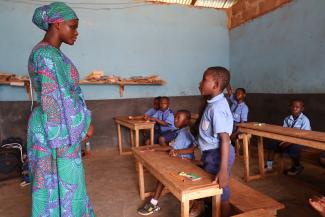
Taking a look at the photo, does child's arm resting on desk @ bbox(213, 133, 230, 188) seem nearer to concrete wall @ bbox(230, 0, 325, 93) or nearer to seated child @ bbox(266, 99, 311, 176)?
seated child @ bbox(266, 99, 311, 176)

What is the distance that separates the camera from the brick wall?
4.99m

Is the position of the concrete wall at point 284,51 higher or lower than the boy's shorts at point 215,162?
higher

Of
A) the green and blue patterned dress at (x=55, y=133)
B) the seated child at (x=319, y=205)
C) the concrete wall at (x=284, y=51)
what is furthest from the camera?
the concrete wall at (x=284, y=51)

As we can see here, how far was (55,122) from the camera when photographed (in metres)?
1.37

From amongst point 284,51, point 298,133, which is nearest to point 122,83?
point 284,51

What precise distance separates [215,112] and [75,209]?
1146mm

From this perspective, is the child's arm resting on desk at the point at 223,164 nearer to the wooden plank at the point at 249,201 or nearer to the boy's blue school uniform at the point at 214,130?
the boy's blue school uniform at the point at 214,130

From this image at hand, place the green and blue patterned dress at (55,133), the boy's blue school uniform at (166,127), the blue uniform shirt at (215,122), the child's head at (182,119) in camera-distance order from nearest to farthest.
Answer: the green and blue patterned dress at (55,133) < the blue uniform shirt at (215,122) < the child's head at (182,119) < the boy's blue school uniform at (166,127)

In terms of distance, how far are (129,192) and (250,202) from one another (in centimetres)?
165

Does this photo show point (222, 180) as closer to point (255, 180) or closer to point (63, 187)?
point (63, 187)

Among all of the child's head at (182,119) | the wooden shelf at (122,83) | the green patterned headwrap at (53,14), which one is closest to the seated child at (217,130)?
the child's head at (182,119)

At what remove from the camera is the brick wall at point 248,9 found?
16.4 ft

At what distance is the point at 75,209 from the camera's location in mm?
1536

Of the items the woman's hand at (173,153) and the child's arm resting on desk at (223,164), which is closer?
the child's arm resting on desk at (223,164)
